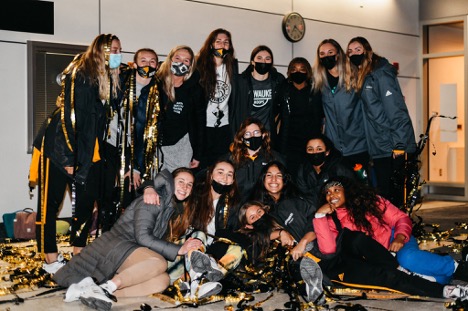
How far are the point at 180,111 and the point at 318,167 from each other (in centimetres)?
126

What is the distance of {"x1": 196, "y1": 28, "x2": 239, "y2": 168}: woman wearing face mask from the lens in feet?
19.3

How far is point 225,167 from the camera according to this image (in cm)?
505

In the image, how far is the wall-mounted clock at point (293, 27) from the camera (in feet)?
32.7

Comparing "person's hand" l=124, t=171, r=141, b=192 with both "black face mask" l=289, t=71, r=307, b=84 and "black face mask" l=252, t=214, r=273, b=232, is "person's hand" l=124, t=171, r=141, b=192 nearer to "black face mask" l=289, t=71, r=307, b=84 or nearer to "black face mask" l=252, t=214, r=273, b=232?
"black face mask" l=252, t=214, r=273, b=232

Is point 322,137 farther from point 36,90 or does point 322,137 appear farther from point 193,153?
point 36,90

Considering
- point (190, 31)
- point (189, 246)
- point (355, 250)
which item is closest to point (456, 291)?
point (355, 250)

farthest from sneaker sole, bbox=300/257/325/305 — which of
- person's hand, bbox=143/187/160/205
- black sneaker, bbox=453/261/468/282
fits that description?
person's hand, bbox=143/187/160/205

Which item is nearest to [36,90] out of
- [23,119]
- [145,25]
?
[23,119]

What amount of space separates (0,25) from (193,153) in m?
2.99

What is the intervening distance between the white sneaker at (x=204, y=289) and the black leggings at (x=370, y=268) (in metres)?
0.80

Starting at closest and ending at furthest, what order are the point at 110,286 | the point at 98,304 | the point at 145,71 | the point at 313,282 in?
the point at 98,304 → the point at 313,282 → the point at 110,286 → the point at 145,71

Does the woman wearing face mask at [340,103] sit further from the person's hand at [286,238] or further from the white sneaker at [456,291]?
the white sneaker at [456,291]

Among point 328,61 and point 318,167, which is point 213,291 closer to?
point 318,167

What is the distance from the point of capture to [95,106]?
497 centimetres
